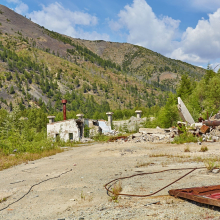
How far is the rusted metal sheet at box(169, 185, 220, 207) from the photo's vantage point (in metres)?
3.35

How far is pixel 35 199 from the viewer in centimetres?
486

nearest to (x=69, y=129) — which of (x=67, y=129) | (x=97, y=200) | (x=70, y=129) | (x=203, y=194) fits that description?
(x=70, y=129)

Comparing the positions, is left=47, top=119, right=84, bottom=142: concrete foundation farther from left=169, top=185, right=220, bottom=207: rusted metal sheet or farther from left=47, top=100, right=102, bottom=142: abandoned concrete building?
left=169, top=185, right=220, bottom=207: rusted metal sheet

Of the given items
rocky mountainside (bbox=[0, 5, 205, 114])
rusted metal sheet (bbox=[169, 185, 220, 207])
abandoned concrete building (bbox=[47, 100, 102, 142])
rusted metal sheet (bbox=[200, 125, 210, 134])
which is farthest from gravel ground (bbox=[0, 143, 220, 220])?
rocky mountainside (bbox=[0, 5, 205, 114])

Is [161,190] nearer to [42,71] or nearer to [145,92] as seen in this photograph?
[42,71]

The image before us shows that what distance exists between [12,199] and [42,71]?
13978cm

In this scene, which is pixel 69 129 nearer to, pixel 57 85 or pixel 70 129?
pixel 70 129

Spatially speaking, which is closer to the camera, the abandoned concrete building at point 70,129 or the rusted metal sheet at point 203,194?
the rusted metal sheet at point 203,194

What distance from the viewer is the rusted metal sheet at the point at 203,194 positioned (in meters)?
3.35

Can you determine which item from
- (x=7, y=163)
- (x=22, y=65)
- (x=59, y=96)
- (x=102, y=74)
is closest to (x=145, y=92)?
(x=102, y=74)

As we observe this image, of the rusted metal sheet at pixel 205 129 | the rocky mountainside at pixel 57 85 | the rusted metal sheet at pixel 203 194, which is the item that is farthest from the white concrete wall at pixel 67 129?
the rocky mountainside at pixel 57 85

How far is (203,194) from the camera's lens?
12.4 feet

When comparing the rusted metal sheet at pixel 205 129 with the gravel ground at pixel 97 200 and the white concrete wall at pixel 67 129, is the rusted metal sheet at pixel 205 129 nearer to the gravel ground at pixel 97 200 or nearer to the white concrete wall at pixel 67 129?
the gravel ground at pixel 97 200

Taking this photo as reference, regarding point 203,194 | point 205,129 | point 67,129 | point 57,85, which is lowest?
point 203,194
